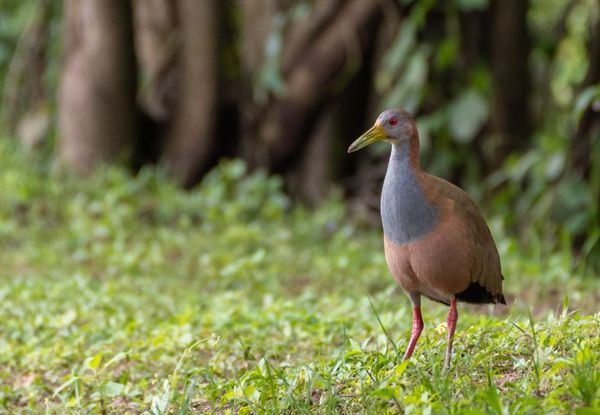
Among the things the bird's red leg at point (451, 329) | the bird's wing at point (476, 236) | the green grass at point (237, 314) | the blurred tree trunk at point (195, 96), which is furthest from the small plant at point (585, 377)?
the blurred tree trunk at point (195, 96)

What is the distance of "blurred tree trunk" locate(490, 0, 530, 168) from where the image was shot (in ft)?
27.3

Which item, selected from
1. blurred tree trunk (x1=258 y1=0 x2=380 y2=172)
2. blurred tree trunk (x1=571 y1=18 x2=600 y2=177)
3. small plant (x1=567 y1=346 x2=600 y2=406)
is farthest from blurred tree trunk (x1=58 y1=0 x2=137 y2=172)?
small plant (x1=567 y1=346 x2=600 y2=406)

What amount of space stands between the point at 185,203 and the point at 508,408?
587cm

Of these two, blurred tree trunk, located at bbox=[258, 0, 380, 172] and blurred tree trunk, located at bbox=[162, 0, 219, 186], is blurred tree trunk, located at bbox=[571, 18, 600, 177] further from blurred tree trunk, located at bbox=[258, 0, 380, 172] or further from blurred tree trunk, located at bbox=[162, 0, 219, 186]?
blurred tree trunk, located at bbox=[162, 0, 219, 186]

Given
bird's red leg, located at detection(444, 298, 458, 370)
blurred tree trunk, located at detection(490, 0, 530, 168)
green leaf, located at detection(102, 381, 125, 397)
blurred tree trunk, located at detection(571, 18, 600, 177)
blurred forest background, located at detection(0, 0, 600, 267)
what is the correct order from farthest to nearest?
blurred tree trunk, located at detection(490, 0, 530, 168), blurred forest background, located at detection(0, 0, 600, 267), blurred tree trunk, located at detection(571, 18, 600, 177), green leaf, located at detection(102, 381, 125, 397), bird's red leg, located at detection(444, 298, 458, 370)

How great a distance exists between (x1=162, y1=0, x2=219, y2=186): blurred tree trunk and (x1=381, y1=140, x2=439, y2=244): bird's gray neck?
5792 millimetres

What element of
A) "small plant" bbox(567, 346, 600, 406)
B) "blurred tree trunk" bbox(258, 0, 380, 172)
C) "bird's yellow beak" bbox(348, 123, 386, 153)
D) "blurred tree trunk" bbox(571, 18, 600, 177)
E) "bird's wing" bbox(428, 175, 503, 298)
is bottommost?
"small plant" bbox(567, 346, 600, 406)

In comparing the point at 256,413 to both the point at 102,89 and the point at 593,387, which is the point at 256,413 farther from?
the point at 102,89

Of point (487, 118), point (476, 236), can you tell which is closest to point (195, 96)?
point (487, 118)

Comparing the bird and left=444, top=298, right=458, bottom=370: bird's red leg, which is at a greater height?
the bird

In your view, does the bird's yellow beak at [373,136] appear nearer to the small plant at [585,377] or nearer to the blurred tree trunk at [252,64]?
the small plant at [585,377]

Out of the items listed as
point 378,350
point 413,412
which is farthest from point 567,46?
point 413,412

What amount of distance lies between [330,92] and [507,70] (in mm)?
1629

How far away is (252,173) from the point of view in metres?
9.52
